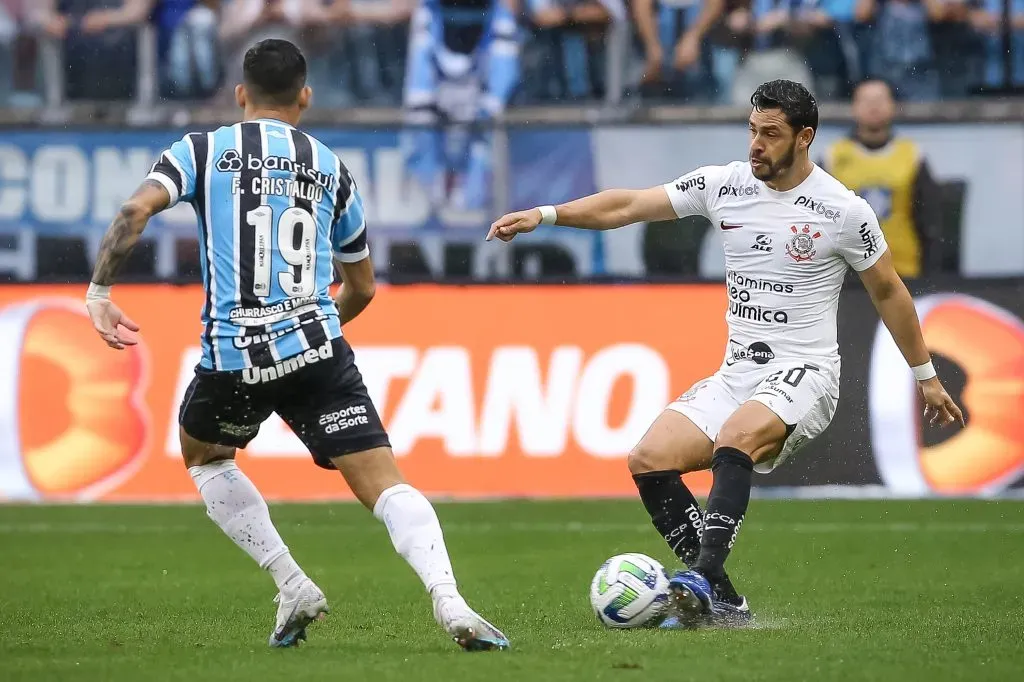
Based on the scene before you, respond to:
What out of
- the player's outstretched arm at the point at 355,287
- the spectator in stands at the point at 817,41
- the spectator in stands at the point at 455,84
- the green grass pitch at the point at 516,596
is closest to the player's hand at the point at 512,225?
the player's outstretched arm at the point at 355,287

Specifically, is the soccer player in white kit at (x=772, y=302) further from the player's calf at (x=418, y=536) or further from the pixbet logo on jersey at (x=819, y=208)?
the player's calf at (x=418, y=536)

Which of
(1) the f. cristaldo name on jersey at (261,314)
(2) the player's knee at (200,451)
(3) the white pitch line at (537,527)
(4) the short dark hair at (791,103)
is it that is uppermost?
(4) the short dark hair at (791,103)

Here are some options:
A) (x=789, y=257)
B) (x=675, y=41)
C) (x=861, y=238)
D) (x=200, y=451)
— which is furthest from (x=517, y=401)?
(x=200, y=451)

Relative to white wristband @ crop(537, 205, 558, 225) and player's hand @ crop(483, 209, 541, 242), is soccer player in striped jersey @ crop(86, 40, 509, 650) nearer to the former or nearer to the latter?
player's hand @ crop(483, 209, 541, 242)

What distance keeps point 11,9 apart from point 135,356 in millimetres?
5455

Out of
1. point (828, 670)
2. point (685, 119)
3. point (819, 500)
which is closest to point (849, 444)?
point (819, 500)

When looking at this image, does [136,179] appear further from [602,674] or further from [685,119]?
[602,674]

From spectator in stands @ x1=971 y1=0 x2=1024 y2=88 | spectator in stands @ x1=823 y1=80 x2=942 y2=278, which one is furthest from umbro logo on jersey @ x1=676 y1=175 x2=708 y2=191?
spectator in stands @ x1=971 y1=0 x2=1024 y2=88

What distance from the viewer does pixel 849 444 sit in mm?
11516

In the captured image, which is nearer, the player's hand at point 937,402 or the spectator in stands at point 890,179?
the player's hand at point 937,402

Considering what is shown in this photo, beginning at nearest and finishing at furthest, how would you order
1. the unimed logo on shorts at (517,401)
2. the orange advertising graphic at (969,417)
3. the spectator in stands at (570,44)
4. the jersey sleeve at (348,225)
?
the jersey sleeve at (348,225) → the orange advertising graphic at (969,417) → the unimed logo on shorts at (517,401) → the spectator in stands at (570,44)

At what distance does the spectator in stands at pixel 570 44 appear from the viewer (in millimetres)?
15000

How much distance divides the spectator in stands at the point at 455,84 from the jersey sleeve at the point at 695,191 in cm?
737

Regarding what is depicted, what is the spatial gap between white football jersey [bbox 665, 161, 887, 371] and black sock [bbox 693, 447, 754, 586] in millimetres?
536
